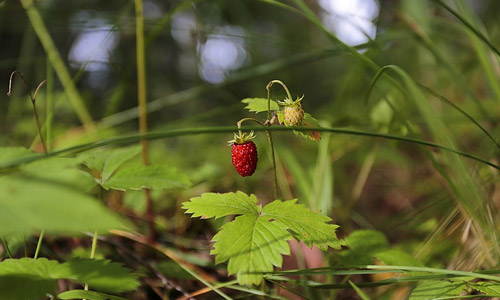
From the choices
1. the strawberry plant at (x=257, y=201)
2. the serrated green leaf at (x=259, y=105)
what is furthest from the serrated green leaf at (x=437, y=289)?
the serrated green leaf at (x=259, y=105)

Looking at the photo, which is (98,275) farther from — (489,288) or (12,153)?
(489,288)

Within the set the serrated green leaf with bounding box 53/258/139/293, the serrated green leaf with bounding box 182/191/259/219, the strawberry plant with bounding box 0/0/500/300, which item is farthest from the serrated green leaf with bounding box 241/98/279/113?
the serrated green leaf with bounding box 53/258/139/293

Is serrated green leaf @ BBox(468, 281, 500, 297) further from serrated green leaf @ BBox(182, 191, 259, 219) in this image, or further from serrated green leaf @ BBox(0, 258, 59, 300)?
serrated green leaf @ BBox(0, 258, 59, 300)

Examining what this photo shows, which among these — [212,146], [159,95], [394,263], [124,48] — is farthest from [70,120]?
[394,263]

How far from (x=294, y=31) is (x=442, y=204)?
427cm

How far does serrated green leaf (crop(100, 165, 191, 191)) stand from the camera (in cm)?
90

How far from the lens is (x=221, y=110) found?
1417 millimetres

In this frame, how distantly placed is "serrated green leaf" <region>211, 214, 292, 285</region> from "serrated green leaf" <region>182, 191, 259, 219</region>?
0.03 m

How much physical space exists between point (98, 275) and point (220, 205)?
9.4 inches

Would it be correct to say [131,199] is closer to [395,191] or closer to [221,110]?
[221,110]

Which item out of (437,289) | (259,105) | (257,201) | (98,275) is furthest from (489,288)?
(98,275)

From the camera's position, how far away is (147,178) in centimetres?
94

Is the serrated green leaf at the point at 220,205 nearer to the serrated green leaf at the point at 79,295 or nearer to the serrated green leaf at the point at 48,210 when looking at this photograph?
the serrated green leaf at the point at 79,295

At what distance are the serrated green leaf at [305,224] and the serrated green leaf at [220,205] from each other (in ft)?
0.13
